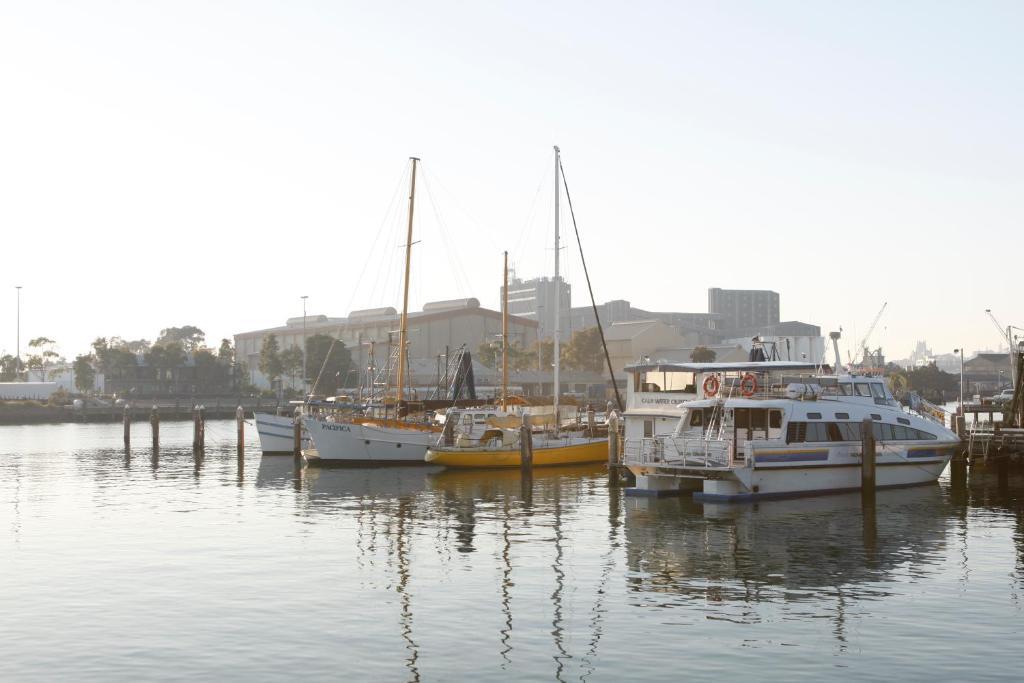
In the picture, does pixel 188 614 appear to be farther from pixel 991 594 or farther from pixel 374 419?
pixel 374 419

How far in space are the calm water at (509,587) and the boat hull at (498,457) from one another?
38.3 ft

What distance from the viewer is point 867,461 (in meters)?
46.4

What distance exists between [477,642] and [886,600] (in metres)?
10.7

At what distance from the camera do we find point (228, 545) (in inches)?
1422

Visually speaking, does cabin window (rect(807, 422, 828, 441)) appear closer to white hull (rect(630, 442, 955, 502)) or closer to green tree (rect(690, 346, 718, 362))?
white hull (rect(630, 442, 955, 502))

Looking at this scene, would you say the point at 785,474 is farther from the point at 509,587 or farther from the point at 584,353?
the point at 584,353

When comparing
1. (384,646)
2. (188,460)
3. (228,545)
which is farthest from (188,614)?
(188,460)

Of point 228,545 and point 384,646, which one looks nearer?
point 384,646

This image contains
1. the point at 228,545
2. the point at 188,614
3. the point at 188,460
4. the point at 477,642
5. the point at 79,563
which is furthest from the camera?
the point at 188,460

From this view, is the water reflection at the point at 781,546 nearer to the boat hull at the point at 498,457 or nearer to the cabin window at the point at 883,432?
the cabin window at the point at 883,432

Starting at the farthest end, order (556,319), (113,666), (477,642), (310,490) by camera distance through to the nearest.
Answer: (556,319)
(310,490)
(477,642)
(113,666)

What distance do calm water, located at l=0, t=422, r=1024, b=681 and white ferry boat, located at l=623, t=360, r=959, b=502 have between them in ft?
4.96

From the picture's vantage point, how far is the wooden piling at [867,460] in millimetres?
46062

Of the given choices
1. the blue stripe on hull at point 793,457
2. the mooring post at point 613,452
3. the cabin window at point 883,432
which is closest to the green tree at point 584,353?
the mooring post at point 613,452
